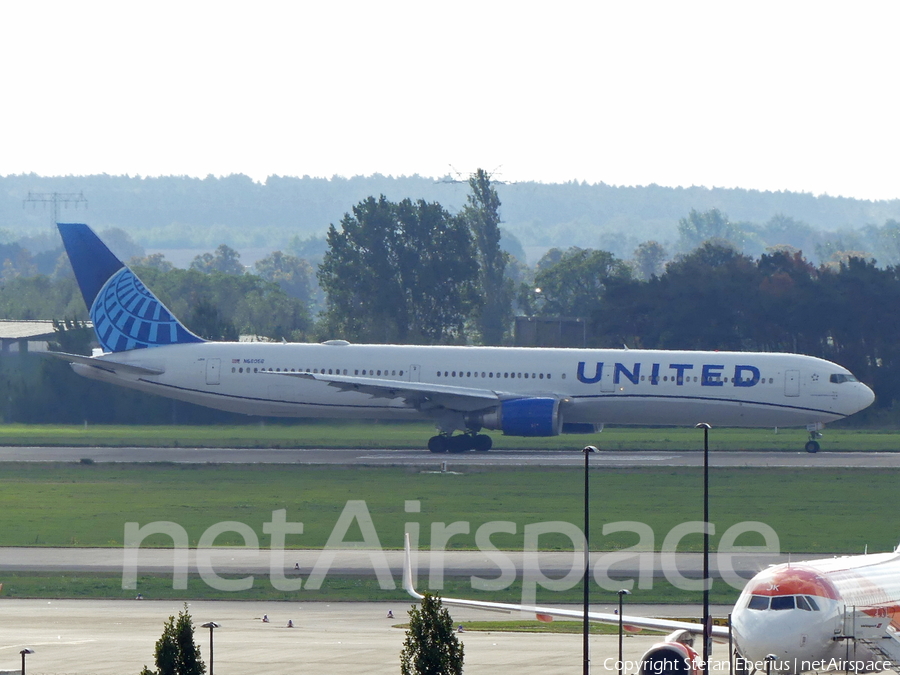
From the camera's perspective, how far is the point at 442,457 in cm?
5694

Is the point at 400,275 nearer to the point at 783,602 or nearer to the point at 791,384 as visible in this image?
the point at 791,384

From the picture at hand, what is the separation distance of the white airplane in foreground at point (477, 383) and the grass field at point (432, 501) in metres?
7.15

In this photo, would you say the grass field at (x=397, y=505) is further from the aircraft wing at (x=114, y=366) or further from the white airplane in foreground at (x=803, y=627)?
the white airplane in foreground at (x=803, y=627)

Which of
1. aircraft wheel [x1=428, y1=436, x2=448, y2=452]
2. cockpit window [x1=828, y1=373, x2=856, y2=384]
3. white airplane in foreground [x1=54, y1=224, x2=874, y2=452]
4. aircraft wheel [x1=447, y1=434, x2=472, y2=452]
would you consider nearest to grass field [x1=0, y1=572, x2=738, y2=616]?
white airplane in foreground [x1=54, y1=224, x2=874, y2=452]

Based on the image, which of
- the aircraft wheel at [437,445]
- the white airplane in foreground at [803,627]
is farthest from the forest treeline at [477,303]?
the white airplane in foreground at [803,627]

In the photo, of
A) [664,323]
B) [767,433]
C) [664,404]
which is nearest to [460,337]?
[664,323]

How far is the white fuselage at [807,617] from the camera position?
64.6 feet

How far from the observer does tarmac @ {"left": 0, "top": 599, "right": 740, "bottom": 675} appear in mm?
22922

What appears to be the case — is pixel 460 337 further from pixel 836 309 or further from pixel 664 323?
pixel 836 309

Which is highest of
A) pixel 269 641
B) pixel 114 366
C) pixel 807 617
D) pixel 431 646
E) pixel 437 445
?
pixel 114 366

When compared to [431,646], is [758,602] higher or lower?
higher

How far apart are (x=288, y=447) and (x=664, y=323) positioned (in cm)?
3286

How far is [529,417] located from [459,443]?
379cm

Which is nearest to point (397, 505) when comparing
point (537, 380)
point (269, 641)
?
point (269, 641)
